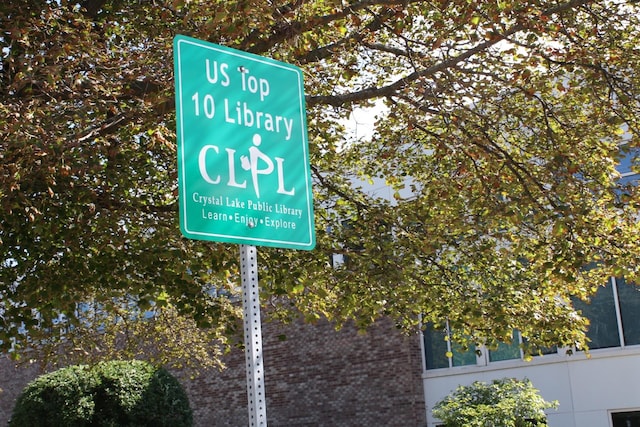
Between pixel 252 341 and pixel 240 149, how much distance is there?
75 centimetres

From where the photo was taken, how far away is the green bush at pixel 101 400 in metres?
18.3

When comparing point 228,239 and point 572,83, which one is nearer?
point 228,239

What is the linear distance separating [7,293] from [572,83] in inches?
289

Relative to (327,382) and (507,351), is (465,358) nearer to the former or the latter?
(507,351)

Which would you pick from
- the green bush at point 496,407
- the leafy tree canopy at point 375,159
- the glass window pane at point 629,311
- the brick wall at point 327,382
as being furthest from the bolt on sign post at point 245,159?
the brick wall at point 327,382

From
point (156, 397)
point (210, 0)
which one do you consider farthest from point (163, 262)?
point (156, 397)

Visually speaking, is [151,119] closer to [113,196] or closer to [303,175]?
[113,196]

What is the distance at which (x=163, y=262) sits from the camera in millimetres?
11867

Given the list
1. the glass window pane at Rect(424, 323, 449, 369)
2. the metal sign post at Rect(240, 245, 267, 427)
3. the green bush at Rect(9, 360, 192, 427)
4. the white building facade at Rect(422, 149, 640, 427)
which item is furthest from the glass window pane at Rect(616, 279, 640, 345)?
the metal sign post at Rect(240, 245, 267, 427)

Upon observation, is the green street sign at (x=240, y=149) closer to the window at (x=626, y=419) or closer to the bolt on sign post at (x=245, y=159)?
the bolt on sign post at (x=245, y=159)

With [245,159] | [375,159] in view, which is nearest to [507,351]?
[375,159]

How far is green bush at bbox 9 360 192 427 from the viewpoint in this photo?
60.2 ft

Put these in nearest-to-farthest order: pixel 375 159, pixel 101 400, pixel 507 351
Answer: pixel 375 159 → pixel 101 400 → pixel 507 351

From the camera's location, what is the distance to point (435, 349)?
2156cm
